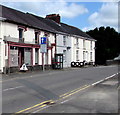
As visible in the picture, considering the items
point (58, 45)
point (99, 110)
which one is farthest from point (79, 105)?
point (58, 45)

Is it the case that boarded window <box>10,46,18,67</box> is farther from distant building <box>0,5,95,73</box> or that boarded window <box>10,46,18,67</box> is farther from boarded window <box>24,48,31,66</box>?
boarded window <box>24,48,31,66</box>

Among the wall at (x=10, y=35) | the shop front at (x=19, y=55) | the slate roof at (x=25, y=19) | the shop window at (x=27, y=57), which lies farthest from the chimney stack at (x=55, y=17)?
the shop window at (x=27, y=57)

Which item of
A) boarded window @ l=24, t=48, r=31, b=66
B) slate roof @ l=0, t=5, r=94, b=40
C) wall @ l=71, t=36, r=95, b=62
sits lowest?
boarded window @ l=24, t=48, r=31, b=66

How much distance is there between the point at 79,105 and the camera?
7.38 meters

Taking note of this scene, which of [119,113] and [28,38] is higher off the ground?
[28,38]

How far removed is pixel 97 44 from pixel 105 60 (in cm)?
603

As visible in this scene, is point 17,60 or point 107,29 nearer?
point 17,60

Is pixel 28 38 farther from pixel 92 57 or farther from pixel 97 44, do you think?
pixel 97 44

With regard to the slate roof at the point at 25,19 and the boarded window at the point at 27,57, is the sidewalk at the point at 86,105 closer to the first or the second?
the slate roof at the point at 25,19

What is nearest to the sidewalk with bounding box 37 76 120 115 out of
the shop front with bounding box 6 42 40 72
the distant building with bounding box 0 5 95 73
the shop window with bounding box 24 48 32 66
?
the distant building with bounding box 0 5 95 73

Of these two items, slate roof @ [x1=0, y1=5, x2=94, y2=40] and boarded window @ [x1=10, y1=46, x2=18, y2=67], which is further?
A: slate roof @ [x1=0, y1=5, x2=94, y2=40]

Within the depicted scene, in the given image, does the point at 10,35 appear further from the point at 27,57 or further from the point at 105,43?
the point at 105,43

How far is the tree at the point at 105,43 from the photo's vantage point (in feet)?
182

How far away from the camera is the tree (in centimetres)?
5538
